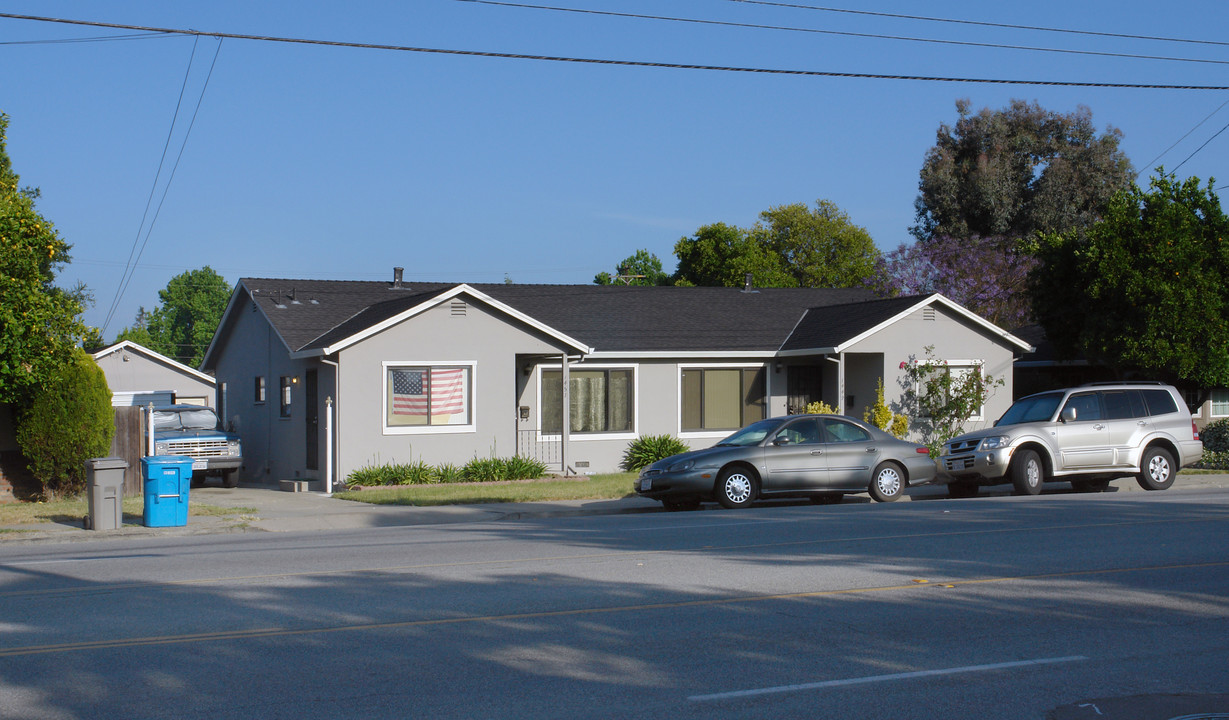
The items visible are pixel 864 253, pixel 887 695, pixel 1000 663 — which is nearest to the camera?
pixel 887 695

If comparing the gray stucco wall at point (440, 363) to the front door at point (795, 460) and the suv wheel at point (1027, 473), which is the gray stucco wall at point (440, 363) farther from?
the suv wheel at point (1027, 473)

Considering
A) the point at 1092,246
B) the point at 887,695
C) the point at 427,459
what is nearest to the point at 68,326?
the point at 427,459

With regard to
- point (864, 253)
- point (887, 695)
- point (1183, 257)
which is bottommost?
point (887, 695)

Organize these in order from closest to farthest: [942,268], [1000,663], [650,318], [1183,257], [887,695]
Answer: [887,695], [1000,663], [1183,257], [650,318], [942,268]

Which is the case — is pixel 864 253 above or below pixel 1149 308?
above

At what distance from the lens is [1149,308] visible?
2697 cm

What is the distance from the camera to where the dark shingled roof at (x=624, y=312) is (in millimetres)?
26141

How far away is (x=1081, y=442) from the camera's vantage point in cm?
1917

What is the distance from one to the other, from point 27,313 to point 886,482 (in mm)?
14517

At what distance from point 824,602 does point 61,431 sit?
1508 cm

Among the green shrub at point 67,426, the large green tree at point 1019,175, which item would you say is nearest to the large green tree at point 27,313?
the green shrub at point 67,426

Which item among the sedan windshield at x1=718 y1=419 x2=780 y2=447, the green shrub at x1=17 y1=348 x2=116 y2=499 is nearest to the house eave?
the green shrub at x1=17 y1=348 x2=116 y2=499

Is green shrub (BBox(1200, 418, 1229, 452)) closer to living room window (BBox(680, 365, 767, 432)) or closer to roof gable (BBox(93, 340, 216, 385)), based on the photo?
living room window (BBox(680, 365, 767, 432))

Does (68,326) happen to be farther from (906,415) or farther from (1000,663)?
(906,415)
